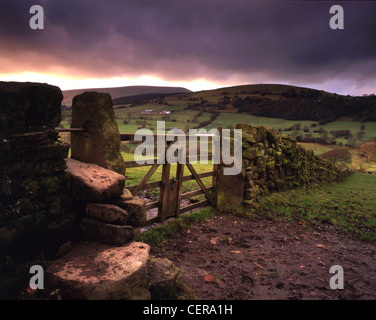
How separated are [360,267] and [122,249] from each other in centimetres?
446

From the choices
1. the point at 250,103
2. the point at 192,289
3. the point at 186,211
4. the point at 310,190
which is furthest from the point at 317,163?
the point at 250,103

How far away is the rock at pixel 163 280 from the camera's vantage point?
10.2 feet

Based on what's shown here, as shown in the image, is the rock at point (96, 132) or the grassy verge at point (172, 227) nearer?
the rock at point (96, 132)

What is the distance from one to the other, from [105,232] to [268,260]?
327 centimetres

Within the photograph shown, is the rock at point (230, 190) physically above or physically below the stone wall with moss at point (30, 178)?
below

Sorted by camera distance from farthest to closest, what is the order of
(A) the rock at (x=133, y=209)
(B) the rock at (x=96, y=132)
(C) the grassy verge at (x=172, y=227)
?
(C) the grassy verge at (x=172, y=227)
(B) the rock at (x=96, y=132)
(A) the rock at (x=133, y=209)

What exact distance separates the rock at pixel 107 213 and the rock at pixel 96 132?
790 mm

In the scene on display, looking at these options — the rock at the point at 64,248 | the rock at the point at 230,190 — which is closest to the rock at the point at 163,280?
the rock at the point at 64,248

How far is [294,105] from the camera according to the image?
157ft

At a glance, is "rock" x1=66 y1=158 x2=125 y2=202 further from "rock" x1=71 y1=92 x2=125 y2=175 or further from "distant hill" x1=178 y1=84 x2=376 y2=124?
"distant hill" x1=178 y1=84 x2=376 y2=124

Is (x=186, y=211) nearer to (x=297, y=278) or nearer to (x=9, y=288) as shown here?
(x=297, y=278)

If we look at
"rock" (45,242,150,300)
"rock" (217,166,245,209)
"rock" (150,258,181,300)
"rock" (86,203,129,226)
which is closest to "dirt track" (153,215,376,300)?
"rock" (150,258,181,300)

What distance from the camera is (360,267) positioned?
4676mm

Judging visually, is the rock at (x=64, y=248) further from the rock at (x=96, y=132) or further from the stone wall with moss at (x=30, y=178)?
the rock at (x=96, y=132)
